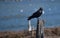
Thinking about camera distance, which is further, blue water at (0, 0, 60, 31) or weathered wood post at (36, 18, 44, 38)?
blue water at (0, 0, 60, 31)

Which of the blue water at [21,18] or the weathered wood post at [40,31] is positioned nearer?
the weathered wood post at [40,31]

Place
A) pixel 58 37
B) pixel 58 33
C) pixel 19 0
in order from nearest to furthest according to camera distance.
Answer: pixel 58 37, pixel 58 33, pixel 19 0

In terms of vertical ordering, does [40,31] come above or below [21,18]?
below

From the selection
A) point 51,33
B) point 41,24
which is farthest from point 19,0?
point 41,24

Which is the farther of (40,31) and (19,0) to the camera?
(19,0)

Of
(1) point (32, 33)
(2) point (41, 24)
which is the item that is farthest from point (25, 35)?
(2) point (41, 24)

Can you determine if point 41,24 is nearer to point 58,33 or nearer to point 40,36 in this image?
point 40,36

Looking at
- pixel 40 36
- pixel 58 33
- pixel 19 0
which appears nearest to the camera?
pixel 40 36

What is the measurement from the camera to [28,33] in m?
12.5

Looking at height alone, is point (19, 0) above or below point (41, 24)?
above

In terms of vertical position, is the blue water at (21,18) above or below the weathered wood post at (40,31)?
above

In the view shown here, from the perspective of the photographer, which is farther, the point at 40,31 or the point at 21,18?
the point at 21,18

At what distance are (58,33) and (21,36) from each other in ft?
5.74

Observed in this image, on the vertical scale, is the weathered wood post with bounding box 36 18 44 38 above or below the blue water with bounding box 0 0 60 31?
below
